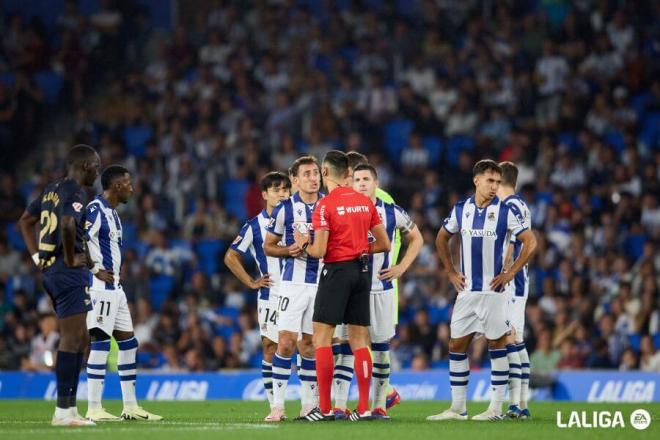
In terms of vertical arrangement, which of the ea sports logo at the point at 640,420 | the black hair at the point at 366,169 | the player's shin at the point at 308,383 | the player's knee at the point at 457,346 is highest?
the black hair at the point at 366,169

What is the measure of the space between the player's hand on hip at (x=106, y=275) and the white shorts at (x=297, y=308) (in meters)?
1.92

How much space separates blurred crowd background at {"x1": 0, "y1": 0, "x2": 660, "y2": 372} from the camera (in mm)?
22047

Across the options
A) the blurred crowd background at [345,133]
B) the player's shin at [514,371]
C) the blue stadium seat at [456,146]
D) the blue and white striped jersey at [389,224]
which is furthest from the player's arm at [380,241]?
the blue stadium seat at [456,146]

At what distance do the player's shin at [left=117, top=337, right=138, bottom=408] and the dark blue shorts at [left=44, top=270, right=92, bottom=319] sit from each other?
1.81 m

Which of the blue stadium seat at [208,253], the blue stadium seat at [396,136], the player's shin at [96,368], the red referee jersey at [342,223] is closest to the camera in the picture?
the red referee jersey at [342,223]

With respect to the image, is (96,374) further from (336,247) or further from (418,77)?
(418,77)

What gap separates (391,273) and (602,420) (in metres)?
2.88

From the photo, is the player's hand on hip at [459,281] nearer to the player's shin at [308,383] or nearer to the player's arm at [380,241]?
the player's arm at [380,241]

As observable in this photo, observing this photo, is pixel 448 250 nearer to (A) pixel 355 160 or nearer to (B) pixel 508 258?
(B) pixel 508 258

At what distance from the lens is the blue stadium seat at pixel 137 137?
2780cm

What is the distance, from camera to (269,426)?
38.6 ft

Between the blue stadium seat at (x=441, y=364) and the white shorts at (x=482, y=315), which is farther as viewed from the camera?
the blue stadium seat at (x=441, y=364)

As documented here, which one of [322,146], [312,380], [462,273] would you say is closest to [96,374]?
[312,380]

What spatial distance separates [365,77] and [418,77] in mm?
1233
